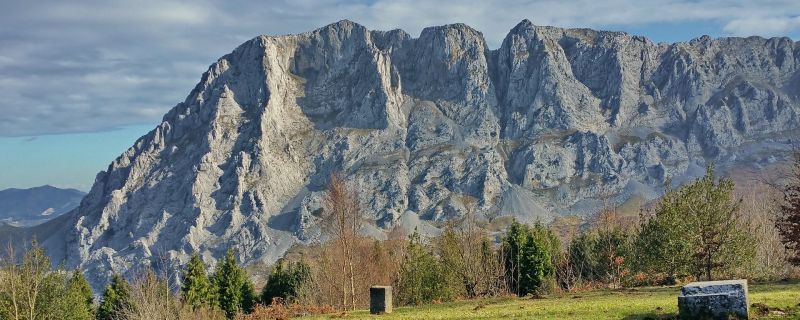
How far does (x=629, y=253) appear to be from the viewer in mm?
79250

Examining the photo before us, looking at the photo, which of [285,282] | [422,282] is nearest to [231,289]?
[285,282]

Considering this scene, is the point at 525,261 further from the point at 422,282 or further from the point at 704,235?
the point at 704,235

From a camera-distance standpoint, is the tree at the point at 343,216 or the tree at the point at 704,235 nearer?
the tree at the point at 704,235

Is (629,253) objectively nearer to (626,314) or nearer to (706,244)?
(706,244)

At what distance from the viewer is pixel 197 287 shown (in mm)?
102875

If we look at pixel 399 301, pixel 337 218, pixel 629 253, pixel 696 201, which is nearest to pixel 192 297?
pixel 399 301

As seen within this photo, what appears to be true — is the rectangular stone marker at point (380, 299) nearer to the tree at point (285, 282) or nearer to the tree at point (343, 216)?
the tree at point (343, 216)

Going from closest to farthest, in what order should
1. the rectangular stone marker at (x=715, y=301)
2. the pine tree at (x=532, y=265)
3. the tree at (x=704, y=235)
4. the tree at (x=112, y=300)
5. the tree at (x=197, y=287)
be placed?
1. the rectangular stone marker at (x=715, y=301)
2. the tree at (x=704, y=235)
3. the pine tree at (x=532, y=265)
4. the tree at (x=197, y=287)
5. the tree at (x=112, y=300)

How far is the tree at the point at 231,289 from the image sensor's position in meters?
108

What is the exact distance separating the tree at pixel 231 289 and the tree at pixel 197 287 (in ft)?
7.03

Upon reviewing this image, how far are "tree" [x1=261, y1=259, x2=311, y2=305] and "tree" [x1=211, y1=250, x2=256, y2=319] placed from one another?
336 cm

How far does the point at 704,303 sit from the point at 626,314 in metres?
4.32

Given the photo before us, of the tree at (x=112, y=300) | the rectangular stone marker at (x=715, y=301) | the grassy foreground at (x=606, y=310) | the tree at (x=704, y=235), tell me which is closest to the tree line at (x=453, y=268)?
the tree at (x=704, y=235)

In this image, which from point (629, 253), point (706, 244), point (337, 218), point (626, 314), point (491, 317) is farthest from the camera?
point (629, 253)
